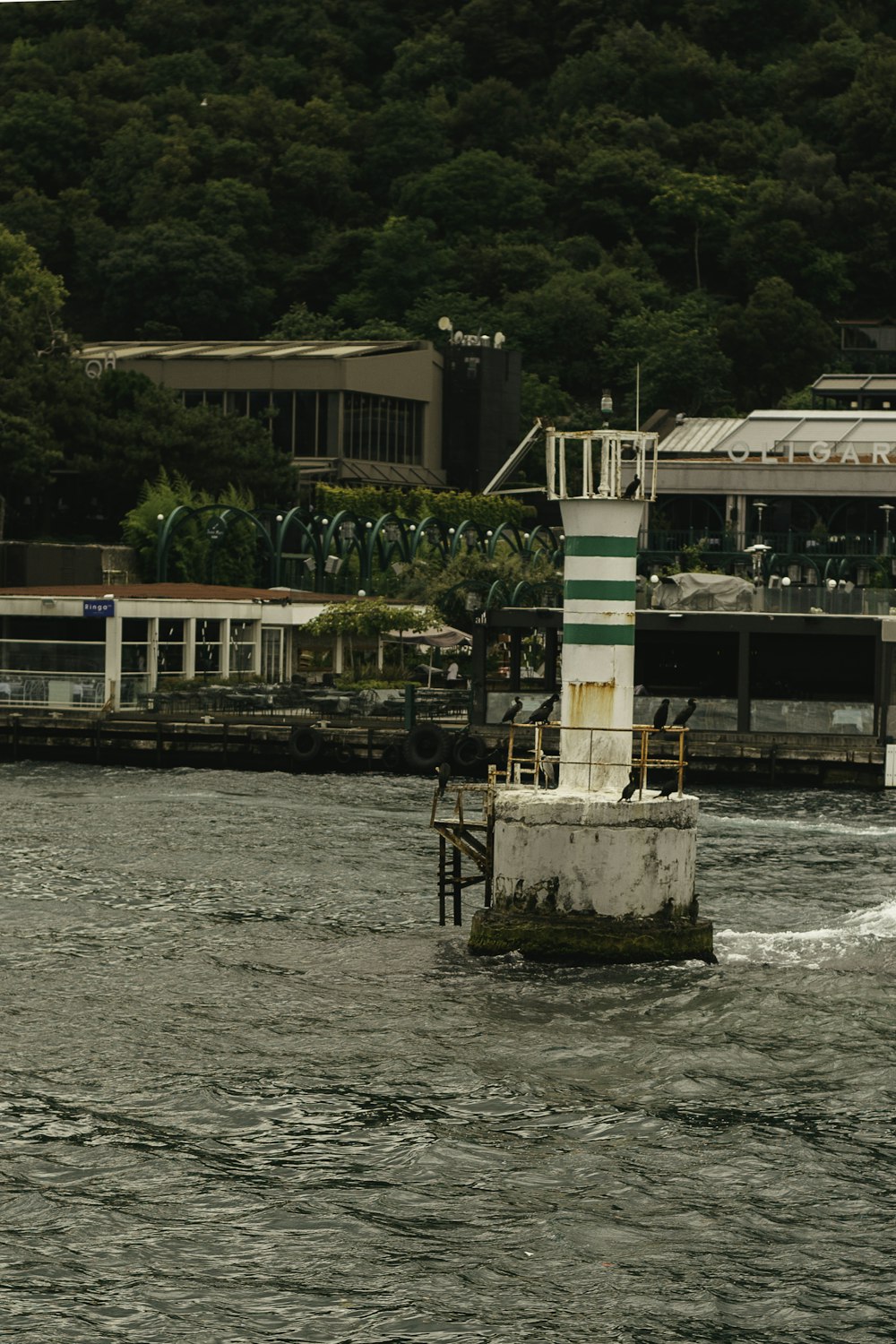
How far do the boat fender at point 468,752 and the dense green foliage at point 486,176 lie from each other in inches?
3189

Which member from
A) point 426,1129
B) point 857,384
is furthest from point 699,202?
point 426,1129

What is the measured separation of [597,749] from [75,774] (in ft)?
121

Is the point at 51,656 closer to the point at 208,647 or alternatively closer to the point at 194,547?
the point at 208,647

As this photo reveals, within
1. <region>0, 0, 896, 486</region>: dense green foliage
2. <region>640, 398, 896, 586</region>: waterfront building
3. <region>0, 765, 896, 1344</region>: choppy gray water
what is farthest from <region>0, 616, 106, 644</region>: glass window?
<region>0, 0, 896, 486</region>: dense green foliage

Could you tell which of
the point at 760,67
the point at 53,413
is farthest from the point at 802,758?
the point at 760,67

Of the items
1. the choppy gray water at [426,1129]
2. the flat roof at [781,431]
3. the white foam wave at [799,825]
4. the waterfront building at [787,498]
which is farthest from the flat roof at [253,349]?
the choppy gray water at [426,1129]

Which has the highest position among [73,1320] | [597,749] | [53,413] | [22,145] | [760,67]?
[760,67]

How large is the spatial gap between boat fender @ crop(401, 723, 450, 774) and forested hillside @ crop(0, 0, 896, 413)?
262ft

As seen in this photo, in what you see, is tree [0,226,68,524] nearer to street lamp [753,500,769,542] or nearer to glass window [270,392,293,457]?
glass window [270,392,293,457]

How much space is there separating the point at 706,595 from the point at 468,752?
9583 millimetres

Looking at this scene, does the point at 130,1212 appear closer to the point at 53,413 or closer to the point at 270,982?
the point at 270,982

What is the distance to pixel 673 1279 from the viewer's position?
64.3ft

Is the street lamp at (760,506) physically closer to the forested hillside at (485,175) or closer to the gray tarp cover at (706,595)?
the gray tarp cover at (706,595)

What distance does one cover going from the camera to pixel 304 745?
6744cm
